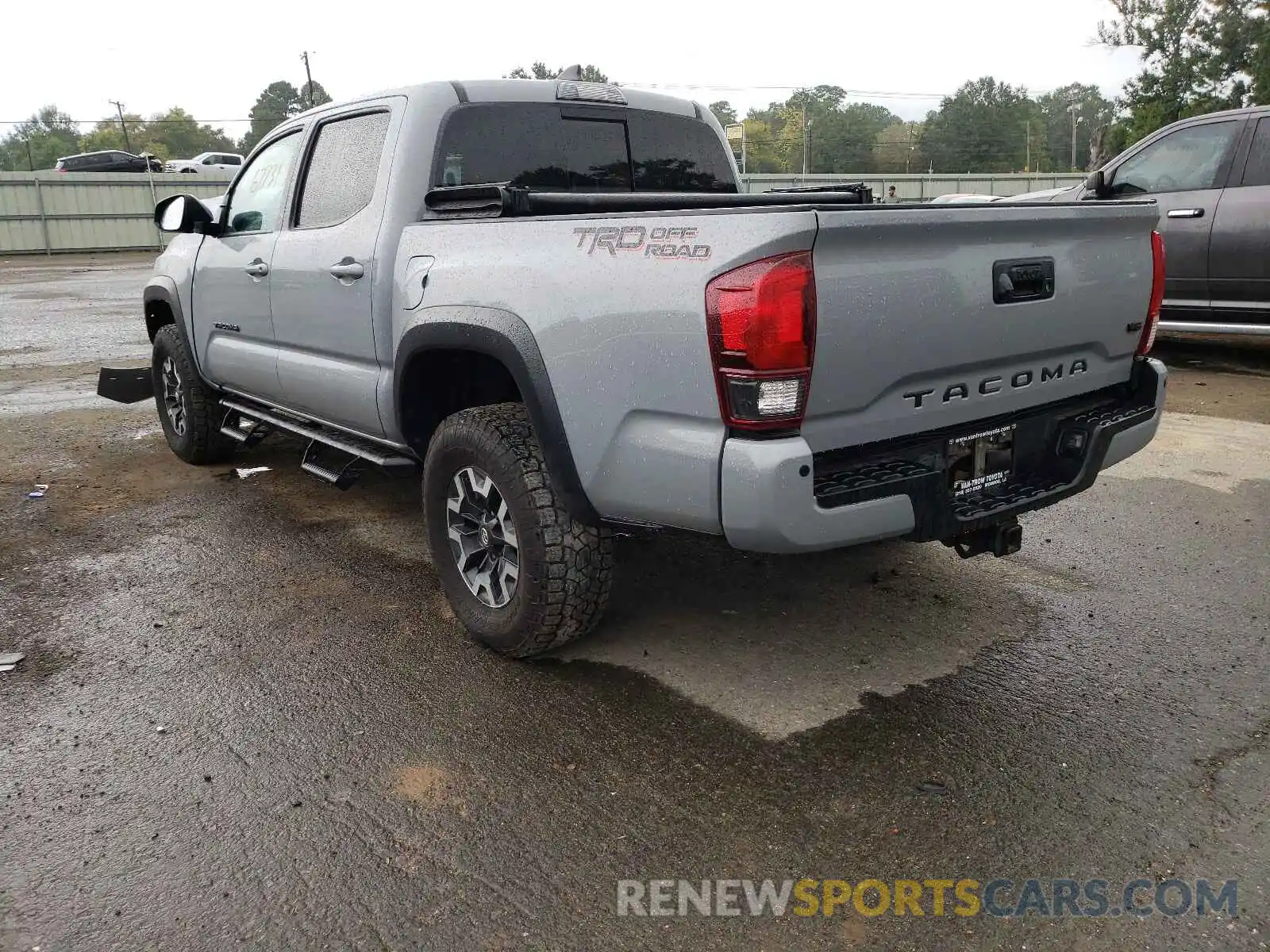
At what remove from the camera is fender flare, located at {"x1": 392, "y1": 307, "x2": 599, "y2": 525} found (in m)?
3.13

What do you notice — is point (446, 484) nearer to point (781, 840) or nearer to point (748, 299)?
point (748, 299)

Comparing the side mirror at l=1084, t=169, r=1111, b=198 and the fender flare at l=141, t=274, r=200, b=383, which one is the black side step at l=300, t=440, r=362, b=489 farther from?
the side mirror at l=1084, t=169, r=1111, b=198

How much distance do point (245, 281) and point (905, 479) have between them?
3.56 meters

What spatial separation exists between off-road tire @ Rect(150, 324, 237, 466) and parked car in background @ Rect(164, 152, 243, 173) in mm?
30488

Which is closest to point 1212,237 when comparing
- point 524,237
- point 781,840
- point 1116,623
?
point 1116,623

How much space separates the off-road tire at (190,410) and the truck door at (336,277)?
137 centimetres

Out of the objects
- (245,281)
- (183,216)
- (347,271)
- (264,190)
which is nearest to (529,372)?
(347,271)

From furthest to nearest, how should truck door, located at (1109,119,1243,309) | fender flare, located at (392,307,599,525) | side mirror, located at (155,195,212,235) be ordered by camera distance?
truck door, located at (1109,119,1243,309) < side mirror, located at (155,195,212,235) < fender flare, located at (392,307,599,525)

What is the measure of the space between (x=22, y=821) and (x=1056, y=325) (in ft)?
10.8

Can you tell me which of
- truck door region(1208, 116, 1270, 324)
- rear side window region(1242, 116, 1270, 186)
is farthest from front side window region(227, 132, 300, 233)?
rear side window region(1242, 116, 1270, 186)

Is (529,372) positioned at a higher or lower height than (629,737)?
higher

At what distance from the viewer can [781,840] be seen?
8.39ft

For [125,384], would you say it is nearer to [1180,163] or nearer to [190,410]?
[190,410]

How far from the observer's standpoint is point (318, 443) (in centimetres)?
485
